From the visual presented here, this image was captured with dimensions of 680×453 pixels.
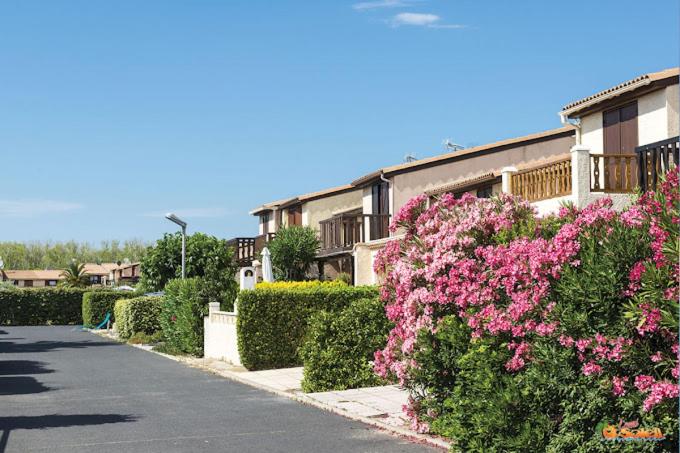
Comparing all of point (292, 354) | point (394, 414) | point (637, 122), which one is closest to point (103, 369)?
point (292, 354)

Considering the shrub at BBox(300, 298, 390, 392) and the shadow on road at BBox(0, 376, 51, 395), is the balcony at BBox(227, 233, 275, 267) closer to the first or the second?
the shadow on road at BBox(0, 376, 51, 395)

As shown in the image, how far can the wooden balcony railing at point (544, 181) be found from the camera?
2098 centimetres

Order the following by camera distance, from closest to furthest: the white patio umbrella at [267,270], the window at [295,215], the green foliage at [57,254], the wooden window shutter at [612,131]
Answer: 1. the wooden window shutter at [612,131]
2. the white patio umbrella at [267,270]
3. the window at [295,215]
4. the green foliage at [57,254]

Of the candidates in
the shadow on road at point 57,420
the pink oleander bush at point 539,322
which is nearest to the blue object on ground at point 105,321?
the shadow on road at point 57,420

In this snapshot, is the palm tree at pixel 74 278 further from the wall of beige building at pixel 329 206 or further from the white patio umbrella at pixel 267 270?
the white patio umbrella at pixel 267 270

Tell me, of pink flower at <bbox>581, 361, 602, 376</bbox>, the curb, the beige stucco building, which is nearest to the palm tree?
the beige stucco building

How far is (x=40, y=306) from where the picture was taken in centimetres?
5862

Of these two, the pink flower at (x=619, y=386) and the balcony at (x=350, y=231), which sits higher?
the balcony at (x=350, y=231)

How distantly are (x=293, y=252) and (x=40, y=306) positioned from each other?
24196mm

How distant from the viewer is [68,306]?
59.4 metres

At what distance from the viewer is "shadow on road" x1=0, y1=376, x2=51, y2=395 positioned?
60.2ft

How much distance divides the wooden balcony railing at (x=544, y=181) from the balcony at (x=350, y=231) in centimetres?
1523

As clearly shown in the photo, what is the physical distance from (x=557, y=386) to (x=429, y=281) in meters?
3.07

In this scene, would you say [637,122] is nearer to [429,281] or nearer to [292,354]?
[292,354]
